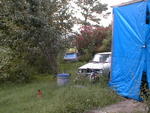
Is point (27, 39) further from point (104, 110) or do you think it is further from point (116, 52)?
point (104, 110)

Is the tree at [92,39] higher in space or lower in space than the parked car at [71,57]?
higher

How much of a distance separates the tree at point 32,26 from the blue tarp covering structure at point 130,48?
3.67 meters

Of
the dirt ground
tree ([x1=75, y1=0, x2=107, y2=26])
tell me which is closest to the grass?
the dirt ground

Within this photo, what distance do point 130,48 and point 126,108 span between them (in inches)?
81.8

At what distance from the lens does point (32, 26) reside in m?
10.1

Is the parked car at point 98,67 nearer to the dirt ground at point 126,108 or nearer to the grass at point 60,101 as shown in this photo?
the grass at point 60,101

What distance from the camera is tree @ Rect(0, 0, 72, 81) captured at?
33.3 feet

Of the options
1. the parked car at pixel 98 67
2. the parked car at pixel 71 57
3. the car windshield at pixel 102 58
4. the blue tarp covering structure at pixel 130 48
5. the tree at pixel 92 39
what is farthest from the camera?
the parked car at pixel 71 57

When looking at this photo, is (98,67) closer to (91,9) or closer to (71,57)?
(71,57)

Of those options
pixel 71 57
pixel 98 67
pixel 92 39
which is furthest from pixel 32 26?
pixel 71 57

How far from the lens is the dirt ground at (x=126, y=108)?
5789 mm

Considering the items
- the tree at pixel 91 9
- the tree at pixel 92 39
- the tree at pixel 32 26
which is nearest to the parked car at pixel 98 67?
the tree at pixel 32 26

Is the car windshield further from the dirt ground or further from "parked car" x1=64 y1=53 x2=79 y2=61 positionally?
"parked car" x1=64 y1=53 x2=79 y2=61

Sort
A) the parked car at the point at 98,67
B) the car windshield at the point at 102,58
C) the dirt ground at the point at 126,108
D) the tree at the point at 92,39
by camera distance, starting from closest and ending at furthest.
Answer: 1. the dirt ground at the point at 126,108
2. the parked car at the point at 98,67
3. the car windshield at the point at 102,58
4. the tree at the point at 92,39
